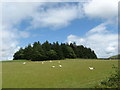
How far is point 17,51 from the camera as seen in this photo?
108 meters

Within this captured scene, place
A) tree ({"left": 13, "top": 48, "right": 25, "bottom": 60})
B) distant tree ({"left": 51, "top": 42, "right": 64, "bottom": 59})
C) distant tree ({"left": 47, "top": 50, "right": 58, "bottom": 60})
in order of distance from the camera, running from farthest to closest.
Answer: tree ({"left": 13, "top": 48, "right": 25, "bottom": 60}), distant tree ({"left": 51, "top": 42, "right": 64, "bottom": 59}), distant tree ({"left": 47, "top": 50, "right": 58, "bottom": 60})

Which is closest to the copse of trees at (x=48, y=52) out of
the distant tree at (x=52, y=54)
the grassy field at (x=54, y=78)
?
the distant tree at (x=52, y=54)

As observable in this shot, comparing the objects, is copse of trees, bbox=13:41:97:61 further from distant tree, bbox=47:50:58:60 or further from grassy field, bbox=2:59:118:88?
grassy field, bbox=2:59:118:88

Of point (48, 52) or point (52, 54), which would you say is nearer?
point (52, 54)

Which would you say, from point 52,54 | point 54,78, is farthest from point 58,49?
point 54,78

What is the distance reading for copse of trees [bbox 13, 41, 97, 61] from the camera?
86.8 meters

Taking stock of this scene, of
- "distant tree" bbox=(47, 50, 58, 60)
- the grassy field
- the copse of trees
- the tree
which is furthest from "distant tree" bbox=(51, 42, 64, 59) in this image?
the grassy field

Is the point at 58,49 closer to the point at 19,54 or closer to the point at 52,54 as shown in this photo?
the point at 52,54

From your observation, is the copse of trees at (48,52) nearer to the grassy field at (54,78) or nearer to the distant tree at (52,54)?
the distant tree at (52,54)

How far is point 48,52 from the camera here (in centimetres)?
8838

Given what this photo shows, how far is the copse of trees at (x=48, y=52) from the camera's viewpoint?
285 feet

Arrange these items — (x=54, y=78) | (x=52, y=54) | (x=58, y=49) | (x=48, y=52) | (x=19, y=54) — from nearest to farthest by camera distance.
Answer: (x=54, y=78)
(x=52, y=54)
(x=48, y=52)
(x=58, y=49)
(x=19, y=54)

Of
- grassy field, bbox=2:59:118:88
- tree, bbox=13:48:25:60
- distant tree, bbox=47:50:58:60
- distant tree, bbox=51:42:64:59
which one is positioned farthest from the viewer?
tree, bbox=13:48:25:60

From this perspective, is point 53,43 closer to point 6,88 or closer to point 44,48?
point 44,48
